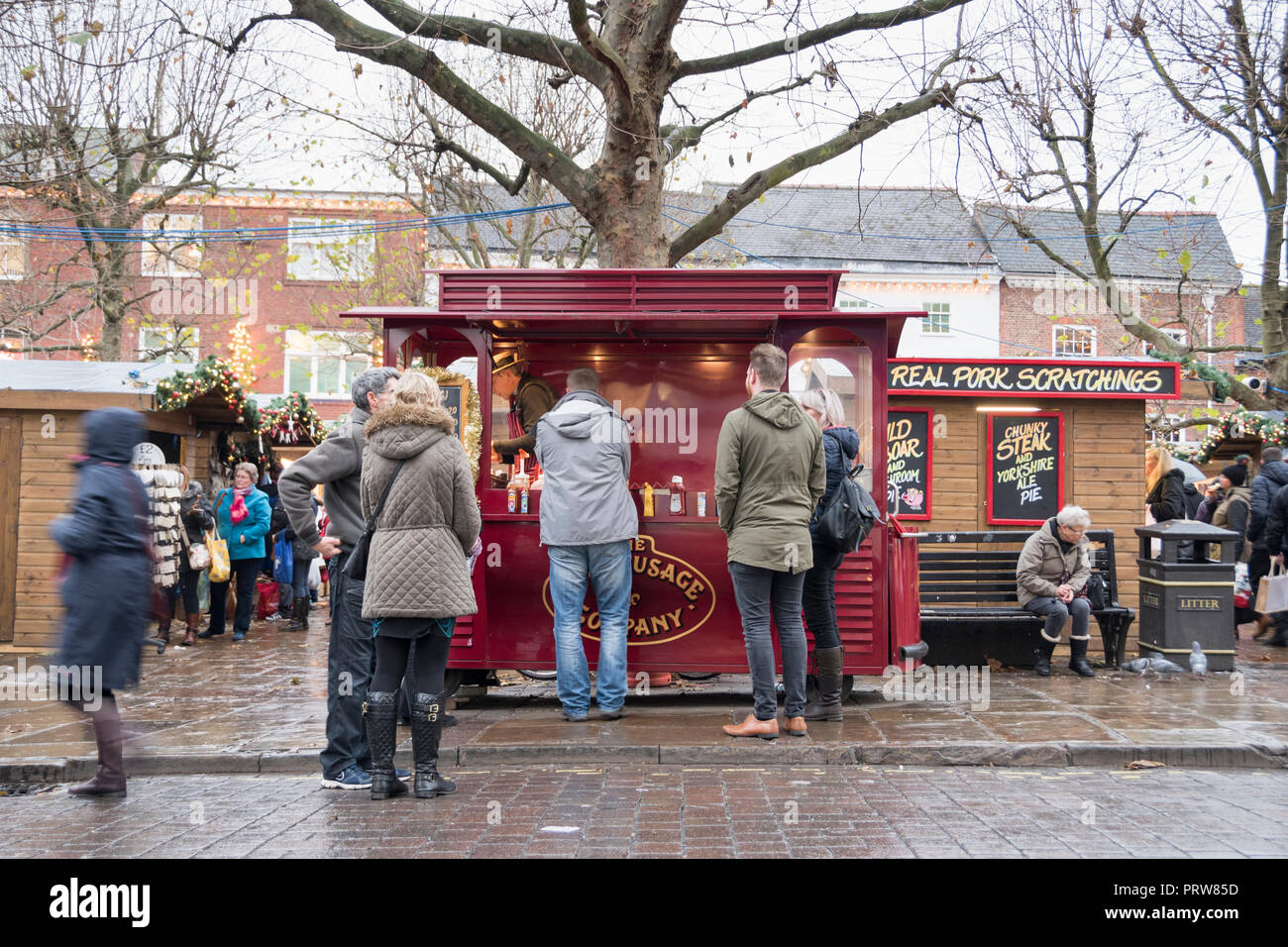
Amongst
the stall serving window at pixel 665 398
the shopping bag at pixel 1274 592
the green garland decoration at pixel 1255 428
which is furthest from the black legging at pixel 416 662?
the green garland decoration at pixel 1255 428

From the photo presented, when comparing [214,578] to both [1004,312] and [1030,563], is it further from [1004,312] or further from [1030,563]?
[1004,312]

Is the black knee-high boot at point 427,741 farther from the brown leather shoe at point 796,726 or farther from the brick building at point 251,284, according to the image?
the brick building at point 251,284

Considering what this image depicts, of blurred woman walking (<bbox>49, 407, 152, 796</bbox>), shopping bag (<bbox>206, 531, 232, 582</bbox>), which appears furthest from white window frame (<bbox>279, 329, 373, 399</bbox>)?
blurred woman walking (<bbox>49, 407, 152, 796</bbox>)

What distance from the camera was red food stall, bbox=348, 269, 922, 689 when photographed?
7.28 metres

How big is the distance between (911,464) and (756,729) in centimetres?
541

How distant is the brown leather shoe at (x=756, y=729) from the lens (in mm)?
6301

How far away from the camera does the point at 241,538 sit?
40.1 feet

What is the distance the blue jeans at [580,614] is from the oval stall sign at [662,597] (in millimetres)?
521

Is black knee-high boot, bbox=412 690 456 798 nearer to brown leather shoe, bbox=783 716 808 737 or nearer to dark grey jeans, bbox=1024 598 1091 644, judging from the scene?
brown leather shoe, bbox=783 716 808 737

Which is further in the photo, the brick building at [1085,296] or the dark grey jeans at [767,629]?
the brick building at [1085,296]

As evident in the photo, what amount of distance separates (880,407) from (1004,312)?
29.9 m

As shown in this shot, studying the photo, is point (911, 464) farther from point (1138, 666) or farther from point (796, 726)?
point (796, 726)

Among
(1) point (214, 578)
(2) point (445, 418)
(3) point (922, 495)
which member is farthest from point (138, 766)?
(3) point (922, 495)
